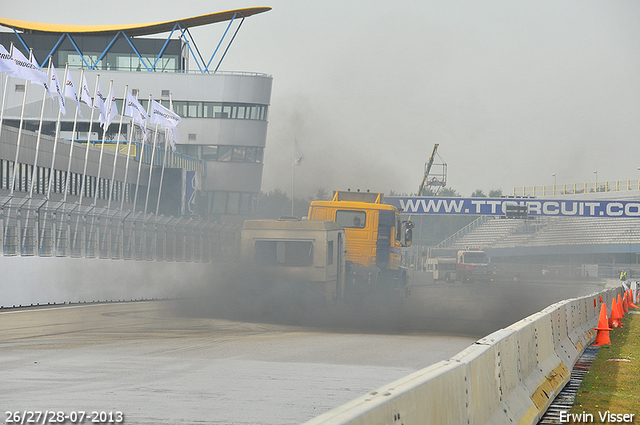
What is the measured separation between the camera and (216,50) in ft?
233

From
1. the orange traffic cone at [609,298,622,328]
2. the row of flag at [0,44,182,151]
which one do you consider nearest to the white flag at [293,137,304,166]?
the row of flag at [0,44,182,151]

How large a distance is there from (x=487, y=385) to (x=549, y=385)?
3.18m

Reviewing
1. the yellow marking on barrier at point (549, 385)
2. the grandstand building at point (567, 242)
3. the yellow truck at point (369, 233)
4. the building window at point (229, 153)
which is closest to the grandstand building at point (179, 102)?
the building window at point (229, 153)

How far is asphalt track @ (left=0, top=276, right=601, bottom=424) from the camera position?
7645mm

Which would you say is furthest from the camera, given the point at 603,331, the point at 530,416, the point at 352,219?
the point at 352,219

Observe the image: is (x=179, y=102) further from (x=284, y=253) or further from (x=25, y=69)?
(x=284, y=253)

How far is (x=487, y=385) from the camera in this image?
20.0ft

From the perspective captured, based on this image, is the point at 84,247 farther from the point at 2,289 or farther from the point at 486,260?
the point at 486,260

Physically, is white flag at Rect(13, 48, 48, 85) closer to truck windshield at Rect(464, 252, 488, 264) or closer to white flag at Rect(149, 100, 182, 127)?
white flag at Rect(149, 100, 182, 127)

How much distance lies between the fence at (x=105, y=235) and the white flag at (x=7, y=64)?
6.78m

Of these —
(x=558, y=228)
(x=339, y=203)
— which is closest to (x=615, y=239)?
(x=558, y=228)

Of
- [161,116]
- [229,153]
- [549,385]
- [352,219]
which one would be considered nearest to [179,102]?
[229,153]

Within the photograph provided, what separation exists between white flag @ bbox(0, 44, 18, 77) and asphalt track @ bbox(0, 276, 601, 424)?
10.4 m

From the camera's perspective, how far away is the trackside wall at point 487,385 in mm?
3836
